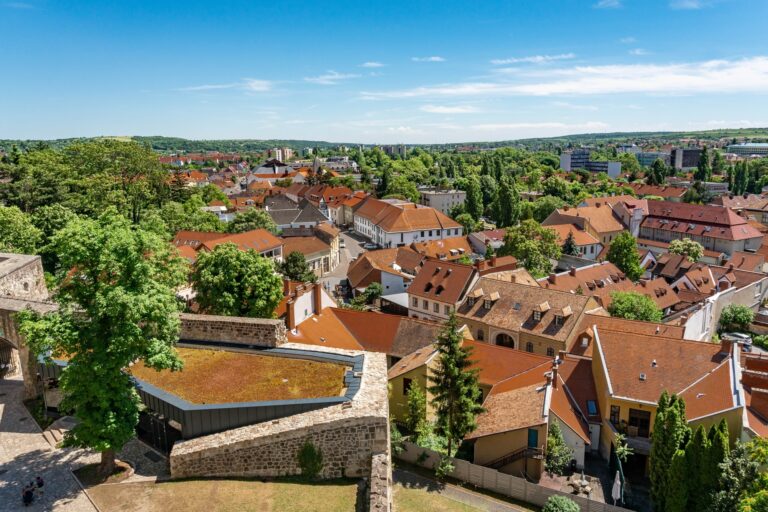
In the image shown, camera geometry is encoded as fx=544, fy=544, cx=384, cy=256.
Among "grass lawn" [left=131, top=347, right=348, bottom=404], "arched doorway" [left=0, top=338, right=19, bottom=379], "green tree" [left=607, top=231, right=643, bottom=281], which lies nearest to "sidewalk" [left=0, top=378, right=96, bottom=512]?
"arched doorway" [left=0, top=338, right=19, bottom=379]

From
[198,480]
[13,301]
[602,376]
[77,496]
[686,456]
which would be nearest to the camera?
[77,496]

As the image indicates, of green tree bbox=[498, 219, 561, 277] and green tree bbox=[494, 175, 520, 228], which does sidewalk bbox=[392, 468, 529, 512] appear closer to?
green tree bbox=[498, 219, 561, 277]

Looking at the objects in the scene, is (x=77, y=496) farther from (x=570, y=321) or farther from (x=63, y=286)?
(x=570, y=321)

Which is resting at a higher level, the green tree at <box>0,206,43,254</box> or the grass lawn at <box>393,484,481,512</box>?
the green tree at <box>0,206,43,254</box>

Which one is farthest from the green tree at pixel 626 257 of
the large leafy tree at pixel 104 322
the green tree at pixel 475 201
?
the large leafy tree at pixel 104 322

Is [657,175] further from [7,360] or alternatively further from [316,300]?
[7,360]

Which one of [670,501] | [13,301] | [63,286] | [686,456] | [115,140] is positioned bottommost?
[670,501]

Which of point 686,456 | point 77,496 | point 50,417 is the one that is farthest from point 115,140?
point 686,456
